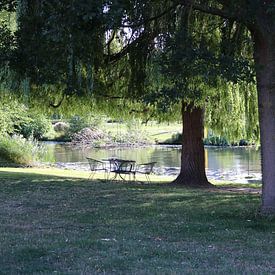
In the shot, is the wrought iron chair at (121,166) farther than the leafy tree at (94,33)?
Yes

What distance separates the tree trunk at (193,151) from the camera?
16.9 m

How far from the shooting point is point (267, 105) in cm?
898

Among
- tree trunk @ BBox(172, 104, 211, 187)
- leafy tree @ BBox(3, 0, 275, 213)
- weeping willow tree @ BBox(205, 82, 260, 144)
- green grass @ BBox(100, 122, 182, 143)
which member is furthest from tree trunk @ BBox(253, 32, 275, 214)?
green grass @ BBox(100, 122, 182, 143)

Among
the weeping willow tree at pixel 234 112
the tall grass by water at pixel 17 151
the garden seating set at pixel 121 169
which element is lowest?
the garden seating set at pixel 121 169

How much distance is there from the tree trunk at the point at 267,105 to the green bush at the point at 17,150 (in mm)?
21567

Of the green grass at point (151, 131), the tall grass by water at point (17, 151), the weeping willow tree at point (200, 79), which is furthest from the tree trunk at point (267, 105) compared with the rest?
the green grass at point (151, 131)

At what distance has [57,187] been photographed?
1466 centimetres

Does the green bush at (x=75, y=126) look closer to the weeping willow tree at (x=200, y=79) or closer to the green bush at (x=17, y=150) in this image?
the green bush at (x=17, y=150)

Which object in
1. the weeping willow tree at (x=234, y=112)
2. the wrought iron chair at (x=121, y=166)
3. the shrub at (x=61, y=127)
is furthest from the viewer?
the shrub at (x=61, y=127)

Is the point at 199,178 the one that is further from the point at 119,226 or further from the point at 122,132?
the point at 122,132

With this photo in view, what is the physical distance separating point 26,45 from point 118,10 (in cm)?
263

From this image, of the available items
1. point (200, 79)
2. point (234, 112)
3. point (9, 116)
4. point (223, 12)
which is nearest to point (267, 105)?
point (223, 12)

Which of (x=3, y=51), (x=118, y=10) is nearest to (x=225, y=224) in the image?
(x=118, y=10)

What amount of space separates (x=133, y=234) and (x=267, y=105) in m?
3.36
